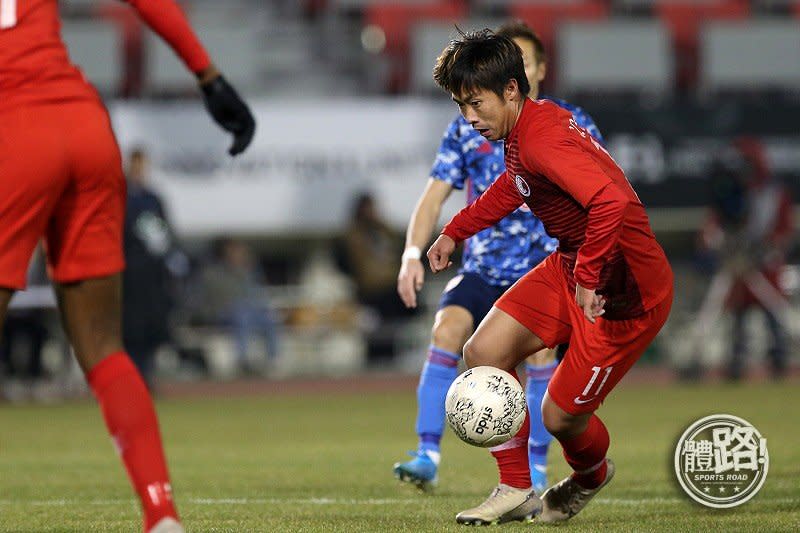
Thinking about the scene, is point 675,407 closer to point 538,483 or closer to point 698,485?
point 538,483

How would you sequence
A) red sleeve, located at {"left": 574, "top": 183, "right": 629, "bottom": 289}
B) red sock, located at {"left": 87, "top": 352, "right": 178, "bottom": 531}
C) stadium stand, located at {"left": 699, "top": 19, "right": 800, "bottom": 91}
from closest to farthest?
red sock, located at {"left": 87, "top": 352, "right": 178, "bottom": 531} < red sleeve, located at {"left": 574, "top": 183, "right": 629, "bottom": 289} < stadium stand, located at {"left": 699, "top": 19, "right": 800, "bottom": 91}

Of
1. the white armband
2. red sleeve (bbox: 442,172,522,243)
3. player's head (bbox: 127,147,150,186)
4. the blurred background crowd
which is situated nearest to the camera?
red sleeve (bbox: 442,172,522,243)

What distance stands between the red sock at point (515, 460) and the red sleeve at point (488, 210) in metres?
0.59

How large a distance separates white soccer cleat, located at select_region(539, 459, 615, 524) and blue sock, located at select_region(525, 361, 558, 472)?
1.06m

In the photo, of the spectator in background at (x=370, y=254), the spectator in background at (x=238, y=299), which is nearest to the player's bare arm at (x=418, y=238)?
the spectator in background at (x=370, y=254)

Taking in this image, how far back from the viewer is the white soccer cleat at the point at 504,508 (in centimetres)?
547

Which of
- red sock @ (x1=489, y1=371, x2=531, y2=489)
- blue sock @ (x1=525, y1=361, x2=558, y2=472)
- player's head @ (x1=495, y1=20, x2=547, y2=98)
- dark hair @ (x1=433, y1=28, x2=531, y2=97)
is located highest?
dark hair @ (x1=433, y1=28, x2=531, y2=97)

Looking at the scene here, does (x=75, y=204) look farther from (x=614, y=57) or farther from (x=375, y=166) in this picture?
(x=614, y=57)

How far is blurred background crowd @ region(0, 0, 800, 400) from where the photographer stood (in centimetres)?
1549

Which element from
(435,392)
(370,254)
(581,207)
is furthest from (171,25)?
(370,254)

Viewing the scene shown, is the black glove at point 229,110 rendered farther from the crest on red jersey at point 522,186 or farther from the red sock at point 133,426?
the crest on red jersey at point 522,186

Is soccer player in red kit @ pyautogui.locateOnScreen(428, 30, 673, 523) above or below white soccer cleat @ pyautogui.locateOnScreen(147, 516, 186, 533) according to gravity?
above

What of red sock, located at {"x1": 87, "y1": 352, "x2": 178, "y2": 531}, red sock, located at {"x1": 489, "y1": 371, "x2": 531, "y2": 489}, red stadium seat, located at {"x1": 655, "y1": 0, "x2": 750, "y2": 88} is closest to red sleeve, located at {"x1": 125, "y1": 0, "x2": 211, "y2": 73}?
red sock, located at {"x1": 87, "y1": 352, "x2": 178, "y2": 531}

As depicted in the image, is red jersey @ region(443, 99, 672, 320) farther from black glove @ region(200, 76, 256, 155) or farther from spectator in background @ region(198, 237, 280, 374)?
spectator in background @ region(198, 237, 280, 374)
